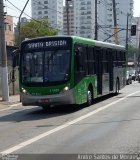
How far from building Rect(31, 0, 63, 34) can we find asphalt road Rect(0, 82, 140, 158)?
4275cm

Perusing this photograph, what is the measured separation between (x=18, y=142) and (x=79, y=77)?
27.0 ft

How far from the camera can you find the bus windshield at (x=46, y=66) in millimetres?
19109

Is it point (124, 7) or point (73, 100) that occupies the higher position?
point (124, 7)

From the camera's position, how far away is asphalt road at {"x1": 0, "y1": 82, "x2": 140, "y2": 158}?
424 inches

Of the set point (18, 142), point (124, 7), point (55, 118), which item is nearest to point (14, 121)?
point (55, 118)

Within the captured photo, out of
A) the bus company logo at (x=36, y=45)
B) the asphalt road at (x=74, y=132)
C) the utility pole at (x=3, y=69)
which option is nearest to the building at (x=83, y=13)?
the utility pole at (x=3, y=69)

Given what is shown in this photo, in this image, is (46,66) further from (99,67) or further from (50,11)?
(50,11)

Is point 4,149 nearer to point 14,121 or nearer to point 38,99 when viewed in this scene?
point 14,121

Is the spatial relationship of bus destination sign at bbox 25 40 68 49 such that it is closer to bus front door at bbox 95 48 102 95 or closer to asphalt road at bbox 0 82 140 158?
asphalt road at bbox 0 82 140 158

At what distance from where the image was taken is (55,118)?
58.0 ft

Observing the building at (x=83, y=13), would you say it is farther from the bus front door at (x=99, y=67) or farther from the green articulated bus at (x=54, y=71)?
the green articulated bus at (x=54, y=71)

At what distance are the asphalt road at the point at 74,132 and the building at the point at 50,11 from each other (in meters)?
42.8

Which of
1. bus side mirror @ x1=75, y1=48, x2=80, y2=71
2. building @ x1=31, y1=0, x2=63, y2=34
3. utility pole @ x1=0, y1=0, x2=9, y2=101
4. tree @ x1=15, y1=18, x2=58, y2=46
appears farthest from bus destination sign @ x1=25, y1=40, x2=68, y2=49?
tree @ x1=15, y1=18, x2=58, y2=46

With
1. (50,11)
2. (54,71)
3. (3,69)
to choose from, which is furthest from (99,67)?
(50,11)
